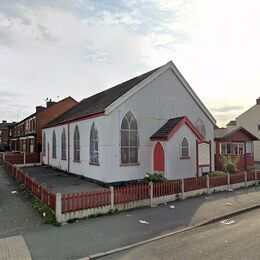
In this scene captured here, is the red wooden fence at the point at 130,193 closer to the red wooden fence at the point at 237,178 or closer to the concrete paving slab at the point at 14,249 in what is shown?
the concrete paving slab at the point at 14,249

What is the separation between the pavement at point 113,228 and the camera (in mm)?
7691

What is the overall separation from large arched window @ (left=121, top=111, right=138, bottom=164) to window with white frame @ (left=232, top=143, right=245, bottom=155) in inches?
539

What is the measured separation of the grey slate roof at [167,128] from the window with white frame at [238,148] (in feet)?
38.1

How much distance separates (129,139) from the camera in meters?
17.6

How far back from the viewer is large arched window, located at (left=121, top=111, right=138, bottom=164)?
680 inches

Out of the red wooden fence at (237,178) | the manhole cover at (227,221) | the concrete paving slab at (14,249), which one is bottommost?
the manhole cover at (227,221)

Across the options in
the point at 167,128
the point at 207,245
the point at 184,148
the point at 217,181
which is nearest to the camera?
the point at 207,245

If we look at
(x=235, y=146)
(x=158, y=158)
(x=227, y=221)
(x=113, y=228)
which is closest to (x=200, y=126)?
(x=158, y=158)

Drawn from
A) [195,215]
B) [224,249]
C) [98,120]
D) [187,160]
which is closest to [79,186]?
[98,120]

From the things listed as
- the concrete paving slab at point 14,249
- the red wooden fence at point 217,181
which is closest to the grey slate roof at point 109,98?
the red wooden fence at point 217,181

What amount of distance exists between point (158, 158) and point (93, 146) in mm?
4175

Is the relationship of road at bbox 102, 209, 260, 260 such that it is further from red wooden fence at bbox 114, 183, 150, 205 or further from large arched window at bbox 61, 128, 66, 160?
large arched window at bbox 61, 128, 66, 160

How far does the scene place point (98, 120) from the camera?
17.2 metres

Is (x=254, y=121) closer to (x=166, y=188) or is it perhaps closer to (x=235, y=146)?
(x=235, y=146)
